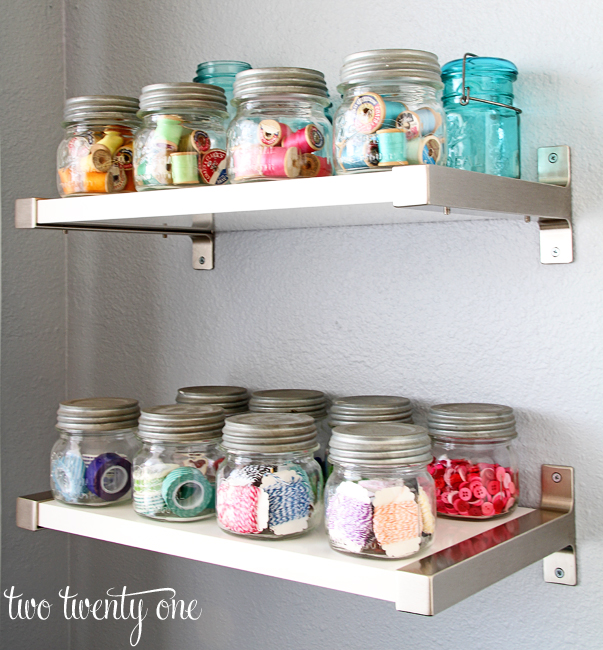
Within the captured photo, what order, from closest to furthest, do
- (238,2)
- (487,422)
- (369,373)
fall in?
(487,422), (369,373), (238,2)

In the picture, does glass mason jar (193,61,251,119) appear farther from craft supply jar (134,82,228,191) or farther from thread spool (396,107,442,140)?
thread spool (396,107,442,140)

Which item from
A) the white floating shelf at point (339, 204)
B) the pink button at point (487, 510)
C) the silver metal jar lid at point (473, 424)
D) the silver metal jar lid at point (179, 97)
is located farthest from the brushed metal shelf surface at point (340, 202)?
the pink button at point (487, 510)

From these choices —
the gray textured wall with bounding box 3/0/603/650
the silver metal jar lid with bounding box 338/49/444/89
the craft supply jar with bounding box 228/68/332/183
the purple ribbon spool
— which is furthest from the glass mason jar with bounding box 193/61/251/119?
the purple ribbon spool

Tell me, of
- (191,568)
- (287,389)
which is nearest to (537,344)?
(287,389)

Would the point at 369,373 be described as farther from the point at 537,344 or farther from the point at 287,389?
the point at 537,344

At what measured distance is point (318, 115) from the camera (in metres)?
0.95

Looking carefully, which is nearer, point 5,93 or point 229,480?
point 229,480

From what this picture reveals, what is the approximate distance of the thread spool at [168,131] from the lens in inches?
38.0

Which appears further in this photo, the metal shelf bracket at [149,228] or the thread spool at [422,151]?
the metal shelf bracket at [149,228]

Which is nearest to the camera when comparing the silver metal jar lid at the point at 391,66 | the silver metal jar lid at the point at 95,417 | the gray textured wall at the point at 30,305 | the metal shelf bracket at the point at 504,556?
the metal shelf bracket at the point at 504,556

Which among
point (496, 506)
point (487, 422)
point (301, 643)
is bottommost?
point (301, 643)

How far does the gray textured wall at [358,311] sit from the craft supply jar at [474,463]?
0.08m

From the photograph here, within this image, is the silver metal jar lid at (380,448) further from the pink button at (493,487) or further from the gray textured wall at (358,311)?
the gray textured wall at (358,311)

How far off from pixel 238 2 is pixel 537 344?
73 centimetres
